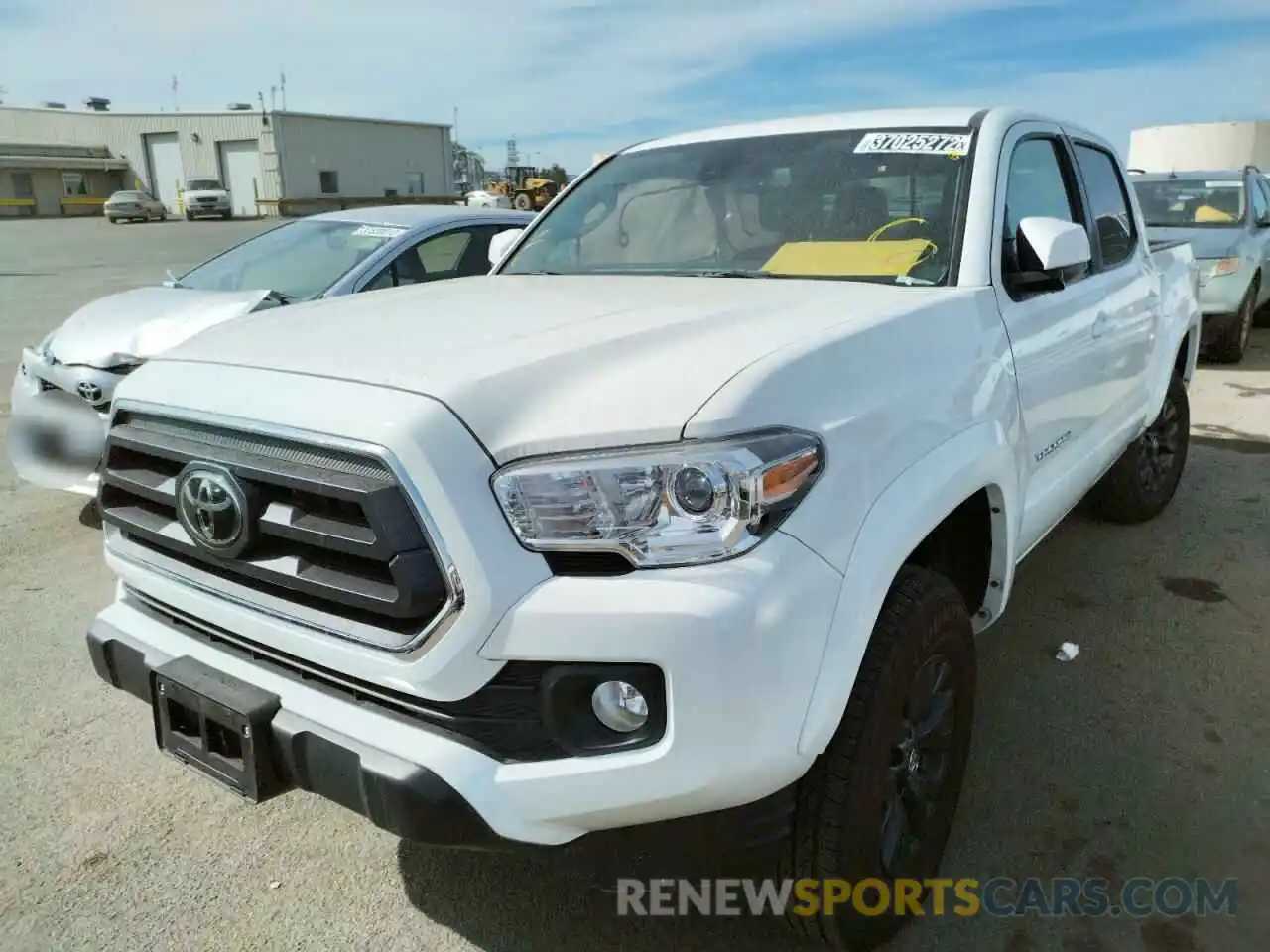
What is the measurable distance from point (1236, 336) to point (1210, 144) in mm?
51410

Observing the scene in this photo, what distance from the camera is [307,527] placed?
1.82m

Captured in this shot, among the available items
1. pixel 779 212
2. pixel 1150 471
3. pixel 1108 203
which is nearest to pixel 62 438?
pixel 779 212

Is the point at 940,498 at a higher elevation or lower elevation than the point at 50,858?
higher

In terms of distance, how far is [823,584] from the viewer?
1.72 m

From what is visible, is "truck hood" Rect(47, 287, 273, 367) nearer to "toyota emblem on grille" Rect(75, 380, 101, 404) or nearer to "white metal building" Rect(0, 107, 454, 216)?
"toyota emblem on grille" Rect(75, 380, 101, 404)

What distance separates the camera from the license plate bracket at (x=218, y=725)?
1.90m

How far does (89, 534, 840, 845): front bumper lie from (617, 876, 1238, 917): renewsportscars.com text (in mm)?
453

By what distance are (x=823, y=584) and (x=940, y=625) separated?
0.52 m

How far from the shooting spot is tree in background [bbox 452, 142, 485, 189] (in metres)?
71.2

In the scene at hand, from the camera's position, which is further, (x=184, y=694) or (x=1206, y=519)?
(x=1206, y=519)

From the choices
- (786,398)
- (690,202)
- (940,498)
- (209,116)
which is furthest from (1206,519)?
(209,116)

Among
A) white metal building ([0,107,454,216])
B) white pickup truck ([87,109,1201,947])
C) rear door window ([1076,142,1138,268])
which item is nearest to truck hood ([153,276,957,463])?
white pickup truck ([87,109,1201,947])

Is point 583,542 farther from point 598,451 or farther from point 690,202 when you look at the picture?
point 690,202

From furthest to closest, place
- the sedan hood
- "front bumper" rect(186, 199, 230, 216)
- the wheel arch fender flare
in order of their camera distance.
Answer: "front bumper" rect(186, 199, 230, 216) → the sedan hood → the wheel arch fender flare
